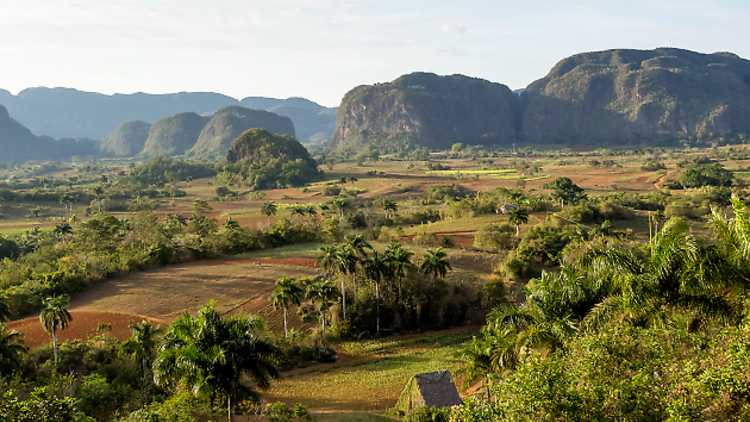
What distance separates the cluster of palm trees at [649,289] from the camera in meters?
13.0

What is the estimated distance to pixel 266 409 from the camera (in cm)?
2081

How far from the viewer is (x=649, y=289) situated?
14227 millimetres

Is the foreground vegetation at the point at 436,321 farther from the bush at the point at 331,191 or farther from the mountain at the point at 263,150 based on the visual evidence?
the mountain at the point at 263,150

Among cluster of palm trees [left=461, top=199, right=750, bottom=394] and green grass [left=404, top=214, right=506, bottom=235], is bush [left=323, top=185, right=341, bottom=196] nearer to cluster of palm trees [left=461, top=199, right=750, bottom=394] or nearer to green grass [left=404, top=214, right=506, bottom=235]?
green grass [left=404, top=214, right=506, bottom=235]

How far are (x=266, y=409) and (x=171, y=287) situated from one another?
22.2m

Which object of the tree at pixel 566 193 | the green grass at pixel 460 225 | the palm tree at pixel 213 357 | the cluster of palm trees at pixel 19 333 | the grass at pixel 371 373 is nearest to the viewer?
the palm tree at pixel 213 357

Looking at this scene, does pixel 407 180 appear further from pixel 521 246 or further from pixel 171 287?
pixel 171 287

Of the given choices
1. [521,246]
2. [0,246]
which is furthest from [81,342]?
[0,246]

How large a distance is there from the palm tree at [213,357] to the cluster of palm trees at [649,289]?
969 cm

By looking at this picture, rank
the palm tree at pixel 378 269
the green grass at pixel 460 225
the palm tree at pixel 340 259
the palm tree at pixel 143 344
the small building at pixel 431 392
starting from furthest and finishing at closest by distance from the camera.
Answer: the green grass at pixel 460 225
the palm tree at pixel 378 269
the palm tree at pixel 340 259
the palm tree at pixel 143 344
the small building at pixel 431 392

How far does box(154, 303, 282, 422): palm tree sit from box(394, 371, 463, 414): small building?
6.59 metres

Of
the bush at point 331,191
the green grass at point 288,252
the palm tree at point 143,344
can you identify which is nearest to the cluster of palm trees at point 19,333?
the palm tree at point 143,344

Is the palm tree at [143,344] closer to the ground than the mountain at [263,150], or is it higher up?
closer to the ground

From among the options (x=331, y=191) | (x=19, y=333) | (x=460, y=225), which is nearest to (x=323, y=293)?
(x=19, y=333)
